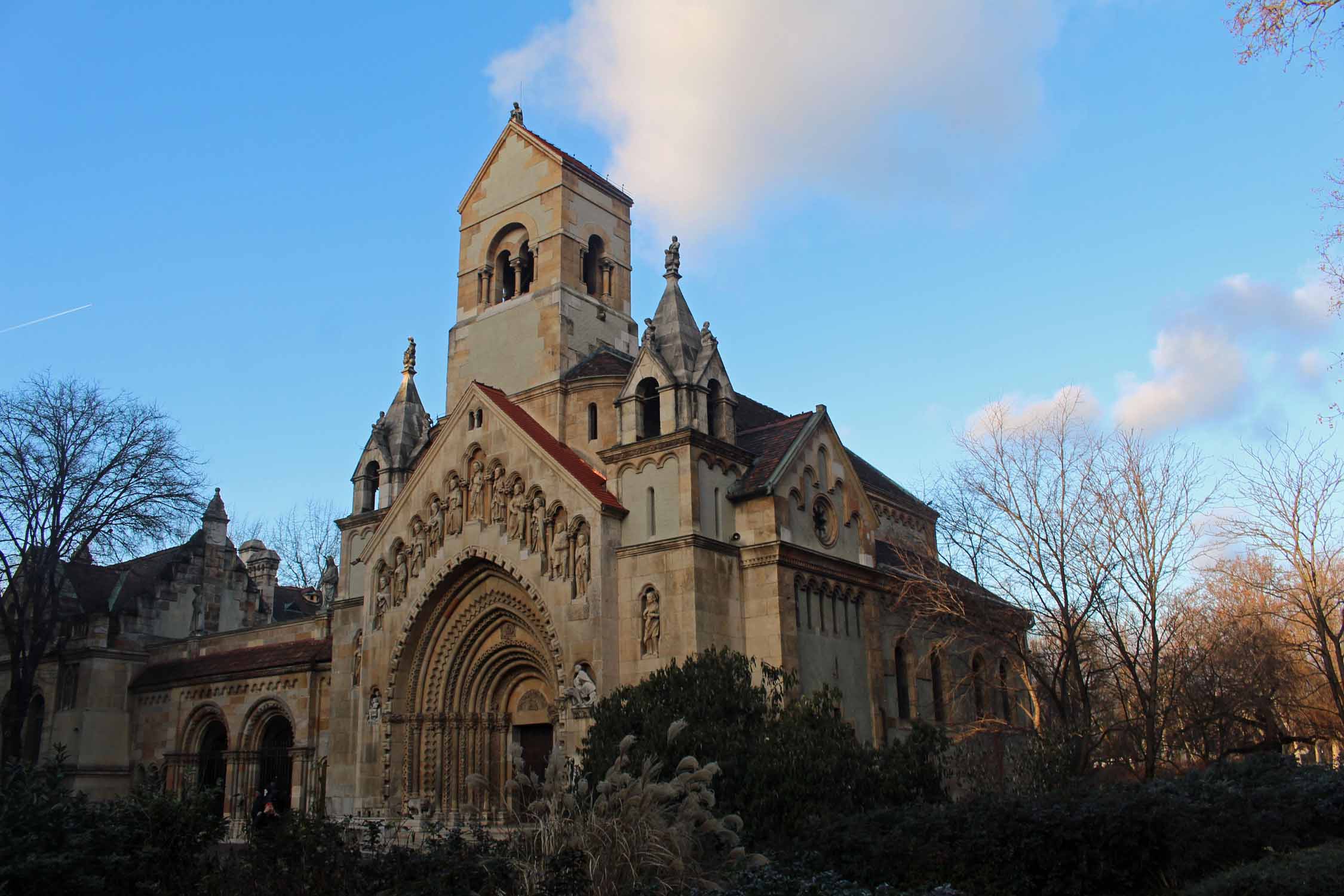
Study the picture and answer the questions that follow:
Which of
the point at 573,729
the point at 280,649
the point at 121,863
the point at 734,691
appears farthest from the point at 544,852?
the point at 280,649

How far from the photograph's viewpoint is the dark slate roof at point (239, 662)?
31.1 meters

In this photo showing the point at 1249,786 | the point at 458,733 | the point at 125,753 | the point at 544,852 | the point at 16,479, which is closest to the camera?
the point at 544,852

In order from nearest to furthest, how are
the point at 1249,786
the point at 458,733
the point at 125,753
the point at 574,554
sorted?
the point at 1249,786, the point at 574,554, the point at 458,733, the point at 125,753

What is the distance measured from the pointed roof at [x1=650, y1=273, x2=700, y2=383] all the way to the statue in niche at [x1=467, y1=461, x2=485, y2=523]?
5.14m

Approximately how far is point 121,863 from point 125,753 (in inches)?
1044

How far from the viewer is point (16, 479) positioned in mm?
30172

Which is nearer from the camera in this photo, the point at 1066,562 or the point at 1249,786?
the point at 1249,786

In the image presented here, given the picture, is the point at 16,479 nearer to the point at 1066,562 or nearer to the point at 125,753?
the point at 125,753

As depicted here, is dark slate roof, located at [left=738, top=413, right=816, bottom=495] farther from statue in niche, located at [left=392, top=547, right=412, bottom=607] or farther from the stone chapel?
statue in niche, located at [left=392, top=547, right=412, bottom=607]

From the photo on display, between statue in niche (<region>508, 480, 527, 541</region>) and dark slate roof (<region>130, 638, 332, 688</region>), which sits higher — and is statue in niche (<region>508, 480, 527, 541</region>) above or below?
above

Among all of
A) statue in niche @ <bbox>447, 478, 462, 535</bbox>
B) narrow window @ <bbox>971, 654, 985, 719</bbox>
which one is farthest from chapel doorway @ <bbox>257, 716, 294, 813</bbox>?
narrow window @ <bbox>971, 654, 985, 719</bbox>

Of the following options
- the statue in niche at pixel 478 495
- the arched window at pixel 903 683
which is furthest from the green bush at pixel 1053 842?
the statue in niche at pixel 478 495

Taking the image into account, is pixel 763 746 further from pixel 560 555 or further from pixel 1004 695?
pixel 1004 695

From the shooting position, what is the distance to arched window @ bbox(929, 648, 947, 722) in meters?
27.7
